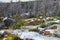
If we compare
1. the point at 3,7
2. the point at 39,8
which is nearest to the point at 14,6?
the point at 3,7

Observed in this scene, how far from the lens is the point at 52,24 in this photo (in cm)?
696

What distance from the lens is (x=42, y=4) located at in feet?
28.3

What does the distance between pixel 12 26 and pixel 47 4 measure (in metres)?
2.45

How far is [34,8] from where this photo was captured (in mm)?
8547

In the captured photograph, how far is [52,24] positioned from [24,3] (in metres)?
2.18

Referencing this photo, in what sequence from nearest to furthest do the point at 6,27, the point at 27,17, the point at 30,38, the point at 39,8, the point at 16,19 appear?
the point at 30,38
the point at 6,27
the point at 16,19
the point at 27,17
the point at 39,8

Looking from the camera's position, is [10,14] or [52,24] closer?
[52,24]

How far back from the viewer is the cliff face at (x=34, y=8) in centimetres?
831

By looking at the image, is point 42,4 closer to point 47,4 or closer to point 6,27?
point 47,4

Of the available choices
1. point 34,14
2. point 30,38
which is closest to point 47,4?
point 34,14

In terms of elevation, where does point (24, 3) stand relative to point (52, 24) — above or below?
above

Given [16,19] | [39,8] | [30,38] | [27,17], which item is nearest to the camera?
[30,38]

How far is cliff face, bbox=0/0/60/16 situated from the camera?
8312mm

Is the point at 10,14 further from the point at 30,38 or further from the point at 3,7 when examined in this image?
the point at 30,38
